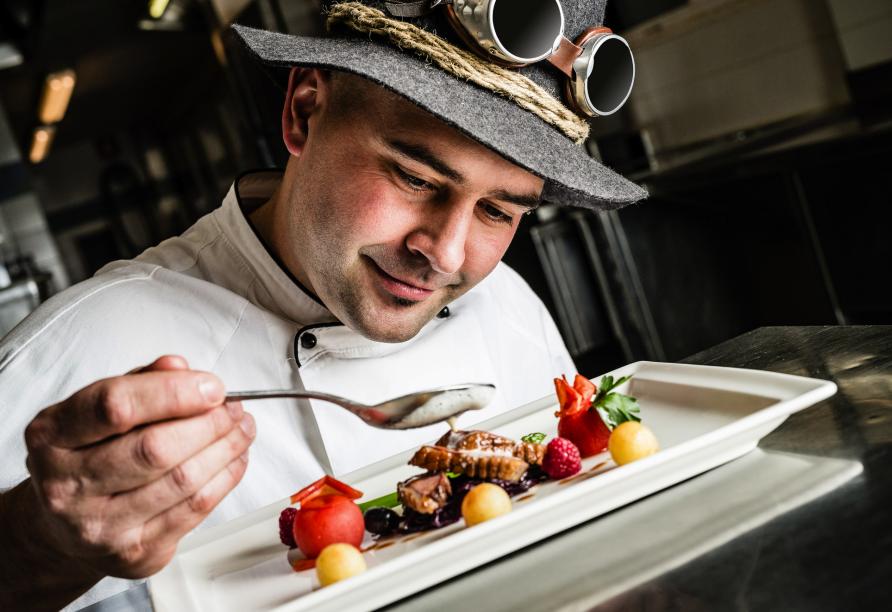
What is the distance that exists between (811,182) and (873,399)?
8.04ft

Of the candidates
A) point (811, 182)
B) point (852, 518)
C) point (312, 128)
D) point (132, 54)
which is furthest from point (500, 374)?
point (132, 54)

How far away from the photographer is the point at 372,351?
1.58 m

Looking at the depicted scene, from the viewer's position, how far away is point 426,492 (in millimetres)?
1003

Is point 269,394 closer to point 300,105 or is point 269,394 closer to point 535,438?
point 535,438

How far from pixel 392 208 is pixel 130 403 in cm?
62

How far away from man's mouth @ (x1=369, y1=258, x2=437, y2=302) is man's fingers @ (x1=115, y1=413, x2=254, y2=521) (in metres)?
0.54

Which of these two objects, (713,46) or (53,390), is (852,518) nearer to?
(53,390)

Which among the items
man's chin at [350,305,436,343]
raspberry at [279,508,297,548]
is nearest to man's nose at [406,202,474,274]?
man's chin at [350,305,436,343]

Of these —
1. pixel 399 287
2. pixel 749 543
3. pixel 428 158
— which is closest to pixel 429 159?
pixel 428 158

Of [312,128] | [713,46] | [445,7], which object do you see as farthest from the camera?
[713,46]

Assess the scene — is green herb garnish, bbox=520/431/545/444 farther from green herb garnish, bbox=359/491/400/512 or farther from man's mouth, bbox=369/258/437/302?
man's mouth, bbox=369/258/437/302

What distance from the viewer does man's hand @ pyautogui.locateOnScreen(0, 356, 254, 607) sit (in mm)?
807

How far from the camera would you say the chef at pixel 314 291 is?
2.90ft

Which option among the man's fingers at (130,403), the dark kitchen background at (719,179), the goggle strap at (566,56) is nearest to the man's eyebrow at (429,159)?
the goggle strap at (566,56)
